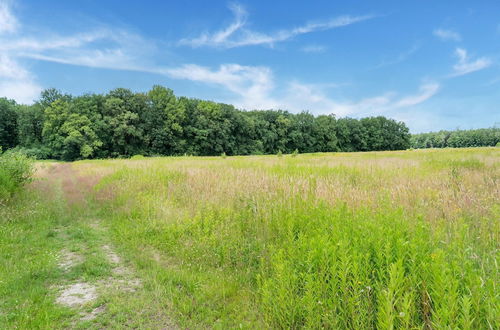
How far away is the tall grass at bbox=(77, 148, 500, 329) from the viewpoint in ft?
7.61

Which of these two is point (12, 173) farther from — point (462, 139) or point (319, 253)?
point (462, 139)

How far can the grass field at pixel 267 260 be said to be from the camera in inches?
95.6

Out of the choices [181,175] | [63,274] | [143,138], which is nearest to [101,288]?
[63,274]

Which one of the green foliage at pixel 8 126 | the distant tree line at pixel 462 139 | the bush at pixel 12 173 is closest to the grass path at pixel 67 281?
the bush at pixel 12 173

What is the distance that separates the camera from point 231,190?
7633 millimetres

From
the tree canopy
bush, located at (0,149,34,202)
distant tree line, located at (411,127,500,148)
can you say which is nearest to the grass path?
bush, located at (0,149,34,202)

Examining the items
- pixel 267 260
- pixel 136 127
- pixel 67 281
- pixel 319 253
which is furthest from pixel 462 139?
pixel 67 281

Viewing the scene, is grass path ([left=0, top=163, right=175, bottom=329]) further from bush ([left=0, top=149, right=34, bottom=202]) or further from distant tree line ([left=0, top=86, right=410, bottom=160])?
distant tree line ([left=0, top=86, right=410, bottom=160])

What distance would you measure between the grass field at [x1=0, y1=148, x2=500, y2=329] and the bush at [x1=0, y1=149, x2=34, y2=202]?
1.52 m

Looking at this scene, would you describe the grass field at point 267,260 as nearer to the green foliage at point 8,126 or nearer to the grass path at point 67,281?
the grass path at point 67,281

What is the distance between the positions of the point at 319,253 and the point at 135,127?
2438 inches

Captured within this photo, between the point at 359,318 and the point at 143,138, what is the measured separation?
6137 cm

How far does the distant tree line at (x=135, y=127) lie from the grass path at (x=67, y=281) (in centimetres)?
5094

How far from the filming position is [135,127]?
57875 millimetres
